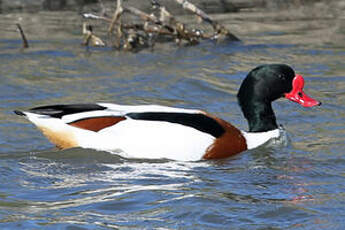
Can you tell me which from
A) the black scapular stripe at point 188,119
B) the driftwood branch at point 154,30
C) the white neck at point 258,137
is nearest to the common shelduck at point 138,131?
the black scapular stripe at point 188,119

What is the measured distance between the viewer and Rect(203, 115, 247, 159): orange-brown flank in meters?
8.32

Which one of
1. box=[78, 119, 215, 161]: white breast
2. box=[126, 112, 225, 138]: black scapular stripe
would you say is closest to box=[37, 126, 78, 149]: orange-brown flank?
box=[78, 119, 215, 161]: white breast

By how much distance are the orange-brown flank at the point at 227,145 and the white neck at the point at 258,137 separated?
106 mm

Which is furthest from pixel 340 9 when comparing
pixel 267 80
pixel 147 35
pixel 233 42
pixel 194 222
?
pixel 194 222

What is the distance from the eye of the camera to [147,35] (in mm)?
Result: 13359

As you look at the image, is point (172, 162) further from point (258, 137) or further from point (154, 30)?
point (154, 30)

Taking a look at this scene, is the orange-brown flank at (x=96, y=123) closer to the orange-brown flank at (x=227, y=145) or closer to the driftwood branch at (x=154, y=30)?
A: the orange-brown flank at (x=227, y=145)

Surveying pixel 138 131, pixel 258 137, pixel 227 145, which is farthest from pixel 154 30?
pixel 138 131

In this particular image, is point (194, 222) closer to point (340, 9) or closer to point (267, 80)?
point (267, 80)

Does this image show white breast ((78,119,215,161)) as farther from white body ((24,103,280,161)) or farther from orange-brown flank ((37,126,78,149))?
orange-brown flank ((37,126,78,149))

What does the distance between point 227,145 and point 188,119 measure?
0.47 metres

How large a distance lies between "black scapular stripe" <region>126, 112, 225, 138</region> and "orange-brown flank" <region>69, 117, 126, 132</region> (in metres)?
0.15

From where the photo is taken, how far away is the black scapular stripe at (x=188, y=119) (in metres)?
8.20

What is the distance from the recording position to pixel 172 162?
323 inches
